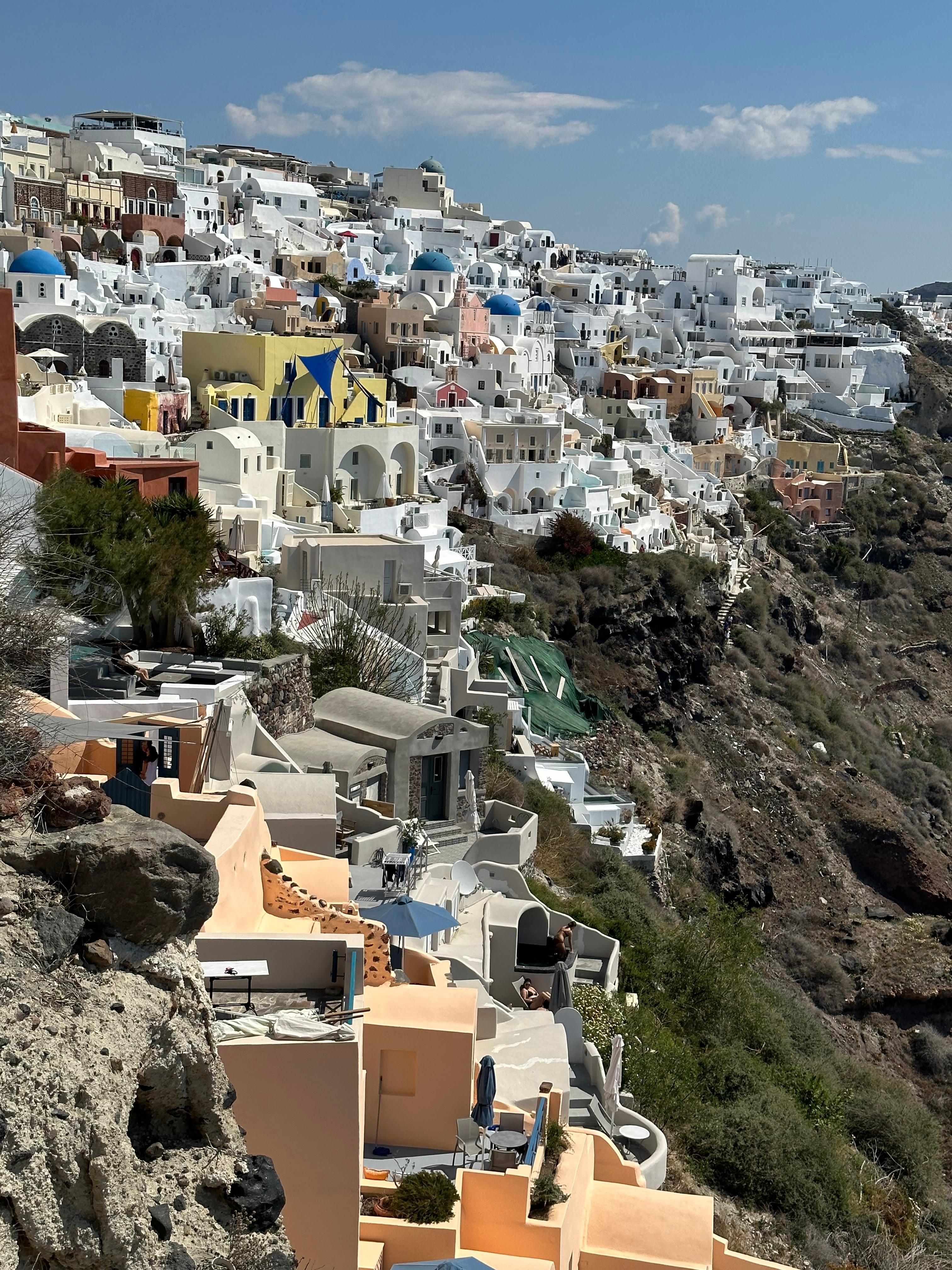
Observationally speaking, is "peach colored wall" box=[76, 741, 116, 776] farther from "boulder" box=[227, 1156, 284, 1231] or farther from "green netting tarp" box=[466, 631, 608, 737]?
"green netting tarp" box=[466, 631, 608, 737]

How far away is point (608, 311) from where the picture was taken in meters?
72.1

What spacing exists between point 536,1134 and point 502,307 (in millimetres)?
51955

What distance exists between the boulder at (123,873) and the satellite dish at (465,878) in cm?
1080

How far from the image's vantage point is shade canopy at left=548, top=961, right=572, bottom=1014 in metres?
14.5

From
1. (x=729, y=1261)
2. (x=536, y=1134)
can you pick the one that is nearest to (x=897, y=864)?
(x=729, y=1261)

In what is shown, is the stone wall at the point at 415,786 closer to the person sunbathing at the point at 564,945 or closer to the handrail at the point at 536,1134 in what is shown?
the person sunbathing at the point at 564,945

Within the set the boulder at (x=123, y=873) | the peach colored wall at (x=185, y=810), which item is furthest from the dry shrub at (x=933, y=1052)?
the boulder at (x=123, y=873)

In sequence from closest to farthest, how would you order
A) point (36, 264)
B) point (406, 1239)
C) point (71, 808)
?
point (71, 808)
point (406, 1239)
point (36, 264)

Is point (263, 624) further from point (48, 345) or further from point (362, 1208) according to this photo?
point (48, 345)

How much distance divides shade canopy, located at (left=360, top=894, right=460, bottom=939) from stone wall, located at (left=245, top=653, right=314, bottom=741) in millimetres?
3999

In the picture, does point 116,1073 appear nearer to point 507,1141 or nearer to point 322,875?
point 507,1141

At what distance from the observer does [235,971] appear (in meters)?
7.61

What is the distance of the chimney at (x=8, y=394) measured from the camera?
18.8 metres

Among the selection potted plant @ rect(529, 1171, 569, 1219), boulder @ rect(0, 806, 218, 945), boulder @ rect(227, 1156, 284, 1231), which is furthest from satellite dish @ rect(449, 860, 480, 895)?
boulder @ rect(0, 806, 218, 945)
